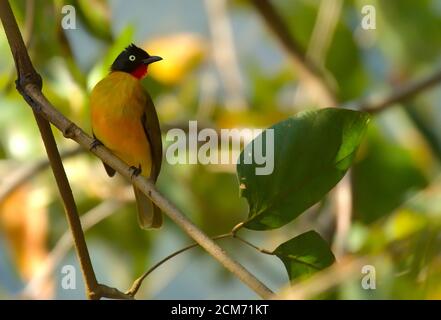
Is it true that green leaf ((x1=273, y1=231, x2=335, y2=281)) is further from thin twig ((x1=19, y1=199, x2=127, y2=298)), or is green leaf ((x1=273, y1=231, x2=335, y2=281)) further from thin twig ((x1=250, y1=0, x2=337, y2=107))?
thin twig ((x1=250, y1=0, x2=337, y2=107))

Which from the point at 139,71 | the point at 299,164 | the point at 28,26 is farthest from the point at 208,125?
the point at 299,164

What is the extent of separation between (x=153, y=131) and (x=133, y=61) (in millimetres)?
74

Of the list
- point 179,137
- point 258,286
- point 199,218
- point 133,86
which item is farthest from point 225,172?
point 258,286

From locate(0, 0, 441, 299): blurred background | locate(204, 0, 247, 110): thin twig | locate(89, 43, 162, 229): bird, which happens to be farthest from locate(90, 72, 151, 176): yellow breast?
locate(204, 0, 247, 110): thin twig

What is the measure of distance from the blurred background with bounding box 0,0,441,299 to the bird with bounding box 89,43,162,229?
145 mm

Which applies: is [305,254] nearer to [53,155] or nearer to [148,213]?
[53,155]

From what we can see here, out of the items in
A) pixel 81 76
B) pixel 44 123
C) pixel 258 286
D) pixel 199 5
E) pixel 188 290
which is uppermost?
pixel 199 5

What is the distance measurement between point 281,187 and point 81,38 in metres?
0.76

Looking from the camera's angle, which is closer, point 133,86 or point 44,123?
point 44,123

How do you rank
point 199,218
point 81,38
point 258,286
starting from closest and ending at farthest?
point 258,286 → point 81,38 → point 199,218

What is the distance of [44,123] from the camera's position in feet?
1.93

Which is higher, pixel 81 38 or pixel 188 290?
pixel 81 38

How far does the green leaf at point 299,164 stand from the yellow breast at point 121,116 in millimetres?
274
